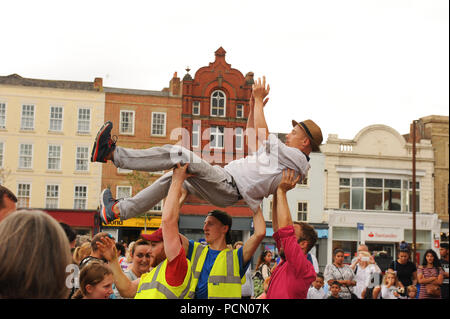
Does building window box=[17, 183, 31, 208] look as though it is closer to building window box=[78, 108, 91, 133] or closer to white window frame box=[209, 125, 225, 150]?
building window box=[78, 108, 91, 133]

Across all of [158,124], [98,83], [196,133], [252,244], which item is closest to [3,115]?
[98,83]

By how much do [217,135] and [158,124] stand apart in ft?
12.3

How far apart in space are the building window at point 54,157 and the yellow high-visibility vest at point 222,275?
30.8 metres

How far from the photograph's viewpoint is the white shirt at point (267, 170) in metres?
4.81

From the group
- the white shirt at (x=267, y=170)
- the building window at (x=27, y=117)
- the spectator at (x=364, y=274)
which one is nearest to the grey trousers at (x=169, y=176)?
the white shirt at (x=267, y=170)

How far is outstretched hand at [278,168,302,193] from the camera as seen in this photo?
455 centimetres

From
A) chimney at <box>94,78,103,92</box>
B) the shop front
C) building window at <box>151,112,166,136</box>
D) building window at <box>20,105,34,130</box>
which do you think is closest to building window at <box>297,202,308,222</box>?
the shop front

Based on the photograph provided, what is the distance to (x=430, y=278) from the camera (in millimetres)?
10602

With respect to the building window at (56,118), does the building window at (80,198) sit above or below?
below

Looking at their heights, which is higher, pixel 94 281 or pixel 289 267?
pixel 289 267

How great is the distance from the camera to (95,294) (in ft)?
13.3

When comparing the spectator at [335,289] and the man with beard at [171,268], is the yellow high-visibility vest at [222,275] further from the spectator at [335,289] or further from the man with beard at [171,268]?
the spectator at [335,289]

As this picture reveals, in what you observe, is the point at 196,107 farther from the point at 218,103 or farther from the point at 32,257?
the point at 32,257

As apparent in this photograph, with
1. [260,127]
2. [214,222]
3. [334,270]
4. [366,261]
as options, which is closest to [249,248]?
[214,222]
